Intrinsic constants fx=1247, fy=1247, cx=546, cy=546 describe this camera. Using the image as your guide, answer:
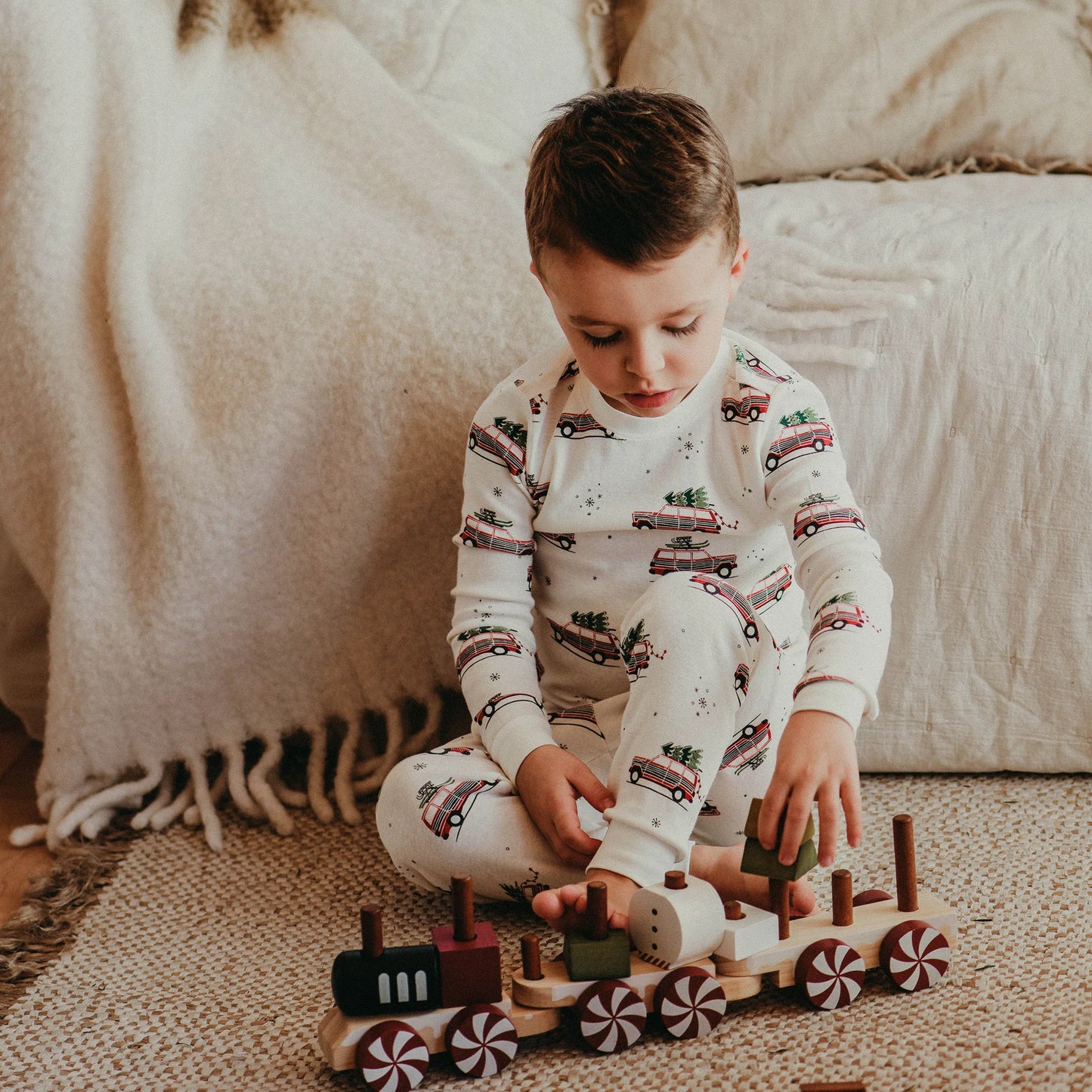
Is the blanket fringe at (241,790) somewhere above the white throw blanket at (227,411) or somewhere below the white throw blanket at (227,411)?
below

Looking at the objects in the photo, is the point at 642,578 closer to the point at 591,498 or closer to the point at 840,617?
the point at 591,498

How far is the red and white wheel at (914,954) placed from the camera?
2.30ft

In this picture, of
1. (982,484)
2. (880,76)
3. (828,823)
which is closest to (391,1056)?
(828,823)

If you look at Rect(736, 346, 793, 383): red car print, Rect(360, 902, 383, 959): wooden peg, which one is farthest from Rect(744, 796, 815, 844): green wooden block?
Rect(736, 346, 793, 383): red car print

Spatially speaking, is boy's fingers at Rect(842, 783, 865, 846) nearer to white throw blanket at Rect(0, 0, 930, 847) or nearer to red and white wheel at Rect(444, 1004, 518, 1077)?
red and white wheel at Rect(444, 1004, 518, 1077)

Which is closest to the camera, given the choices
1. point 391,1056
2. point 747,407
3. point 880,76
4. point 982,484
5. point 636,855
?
point 391,1056

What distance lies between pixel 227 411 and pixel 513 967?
0.49 metres

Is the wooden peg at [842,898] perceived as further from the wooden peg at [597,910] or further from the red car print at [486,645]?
the red car print at [486,645]

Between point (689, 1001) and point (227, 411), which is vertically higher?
point (227, 411)

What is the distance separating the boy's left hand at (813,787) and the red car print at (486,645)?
0.24 meters

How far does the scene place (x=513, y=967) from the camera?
0.77m

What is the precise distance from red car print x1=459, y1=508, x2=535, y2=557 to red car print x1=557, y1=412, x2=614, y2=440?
8cm

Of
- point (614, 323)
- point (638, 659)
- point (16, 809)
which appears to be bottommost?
point (16, 809)

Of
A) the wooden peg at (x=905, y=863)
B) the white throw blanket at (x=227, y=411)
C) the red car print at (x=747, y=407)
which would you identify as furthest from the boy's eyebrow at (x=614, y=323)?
the wooden peg at (x=905, y=863)
